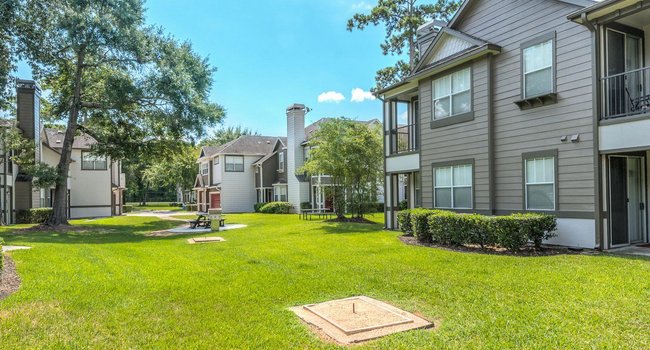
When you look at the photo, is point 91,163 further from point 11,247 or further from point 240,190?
point 11,247

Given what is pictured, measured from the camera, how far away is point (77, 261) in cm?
991

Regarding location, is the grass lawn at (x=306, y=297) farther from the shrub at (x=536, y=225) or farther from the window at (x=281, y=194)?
the window at (x=281, y=194)

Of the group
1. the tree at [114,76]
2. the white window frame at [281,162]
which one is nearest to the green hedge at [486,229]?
the tree at [114,76]

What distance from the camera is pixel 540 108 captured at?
10805mm

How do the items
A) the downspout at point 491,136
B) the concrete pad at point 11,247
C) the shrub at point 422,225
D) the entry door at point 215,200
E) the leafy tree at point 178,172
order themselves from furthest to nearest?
the leafy tree at point 178,172 → the entry door at point 215,200 → the shrub at point 422,225 → the downspout at point 491,136 → the concrete pad at point 11,247

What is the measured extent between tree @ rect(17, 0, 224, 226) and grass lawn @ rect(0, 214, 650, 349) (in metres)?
10.6

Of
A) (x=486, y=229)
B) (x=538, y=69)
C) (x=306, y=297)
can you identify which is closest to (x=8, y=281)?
(x=306, y=297)

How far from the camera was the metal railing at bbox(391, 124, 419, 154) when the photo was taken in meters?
16.4

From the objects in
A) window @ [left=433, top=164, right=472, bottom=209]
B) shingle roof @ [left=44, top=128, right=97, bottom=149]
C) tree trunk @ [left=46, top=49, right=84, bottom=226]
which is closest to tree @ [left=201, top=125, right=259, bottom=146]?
shingle roof @ [left=44, top=128, right=97, bottom=149]

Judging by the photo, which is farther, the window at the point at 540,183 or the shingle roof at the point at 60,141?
the shingle roof at the point at 60,141

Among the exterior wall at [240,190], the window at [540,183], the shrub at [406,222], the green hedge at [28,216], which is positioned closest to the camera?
the window at [540,183]

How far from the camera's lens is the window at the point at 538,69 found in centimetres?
1070

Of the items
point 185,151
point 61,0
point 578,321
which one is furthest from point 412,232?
point 61,0

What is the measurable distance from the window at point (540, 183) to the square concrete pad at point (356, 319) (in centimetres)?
691
